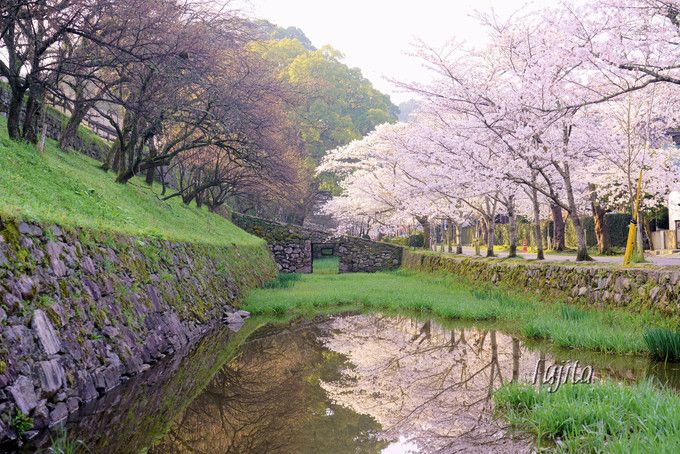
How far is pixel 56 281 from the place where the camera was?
16.5ft

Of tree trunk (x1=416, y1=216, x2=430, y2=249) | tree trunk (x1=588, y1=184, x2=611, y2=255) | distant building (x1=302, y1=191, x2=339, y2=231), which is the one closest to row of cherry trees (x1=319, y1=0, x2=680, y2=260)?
tree trunk (x1=588, y1=184, x2=611, y2=255)

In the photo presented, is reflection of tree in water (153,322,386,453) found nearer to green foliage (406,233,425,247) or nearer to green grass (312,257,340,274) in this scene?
green grass (312,257,340,274)

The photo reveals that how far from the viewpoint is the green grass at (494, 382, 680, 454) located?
3.31m

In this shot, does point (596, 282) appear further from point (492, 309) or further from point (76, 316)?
point (76, 316)

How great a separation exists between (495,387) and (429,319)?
5.49 metres

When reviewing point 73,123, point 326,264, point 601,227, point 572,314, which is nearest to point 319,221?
point 326,264

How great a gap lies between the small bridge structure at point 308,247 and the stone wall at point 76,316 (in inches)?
891

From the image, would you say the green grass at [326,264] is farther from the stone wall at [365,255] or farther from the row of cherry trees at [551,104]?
the row of cherry trees at [551,104]

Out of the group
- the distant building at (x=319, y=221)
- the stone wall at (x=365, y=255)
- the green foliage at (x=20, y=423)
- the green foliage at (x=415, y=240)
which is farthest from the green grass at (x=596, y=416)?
the distant building at (x=319, y=221)

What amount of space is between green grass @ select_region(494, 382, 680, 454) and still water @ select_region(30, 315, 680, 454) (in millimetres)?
215

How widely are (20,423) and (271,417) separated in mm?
2051

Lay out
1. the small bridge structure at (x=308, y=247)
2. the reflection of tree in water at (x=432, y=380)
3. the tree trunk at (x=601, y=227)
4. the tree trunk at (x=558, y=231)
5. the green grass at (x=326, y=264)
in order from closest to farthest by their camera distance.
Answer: the reflection of tree in water at (x=432, y=380), the tree trunk at (x=601, y=227), the tree trunk at (x=558, y=231), the small bridge structure at (x=308, y=247), the green grass at (x=326, y=264)

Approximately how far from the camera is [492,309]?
1107 cm

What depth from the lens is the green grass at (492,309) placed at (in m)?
7.57
